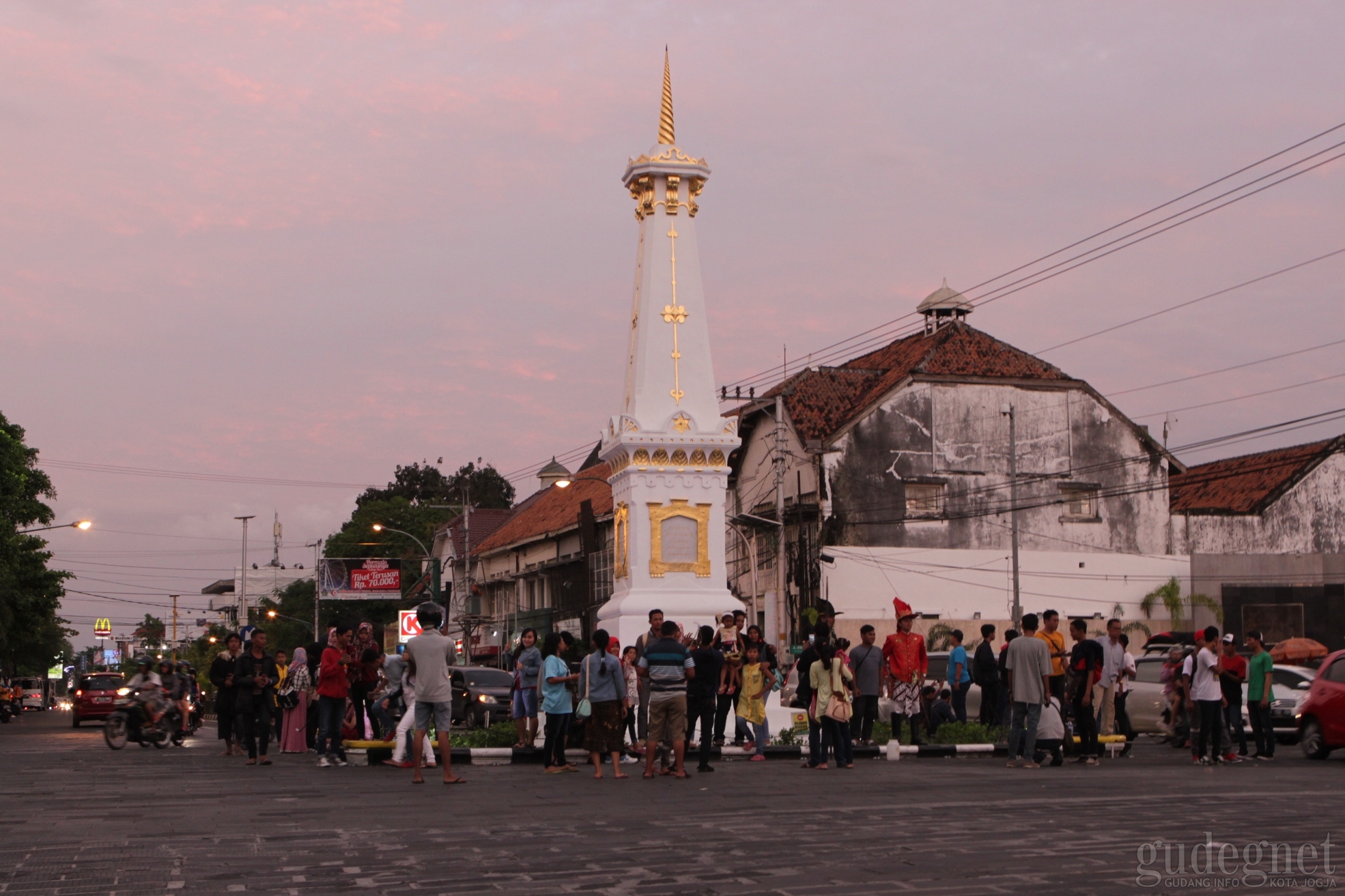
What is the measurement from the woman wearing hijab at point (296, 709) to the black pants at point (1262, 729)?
507 inches

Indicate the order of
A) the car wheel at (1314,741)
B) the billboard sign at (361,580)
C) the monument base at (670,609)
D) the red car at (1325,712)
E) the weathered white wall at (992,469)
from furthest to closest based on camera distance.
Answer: the billboard sign at (361,580)
the weathered white wall at (992,469)
the monument base at (670,609)
the car wheel at (1314,741)
the red car at (1325,712)

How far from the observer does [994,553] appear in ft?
157

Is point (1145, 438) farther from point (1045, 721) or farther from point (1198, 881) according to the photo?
point (1198, 881)

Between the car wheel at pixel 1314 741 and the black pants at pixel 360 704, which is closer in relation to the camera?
the car wheel at pixel 1314 741

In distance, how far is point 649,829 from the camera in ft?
34.2

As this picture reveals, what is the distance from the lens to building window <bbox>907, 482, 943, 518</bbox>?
4772 cm

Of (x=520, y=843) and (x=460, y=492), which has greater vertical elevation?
(x=460, y=492)

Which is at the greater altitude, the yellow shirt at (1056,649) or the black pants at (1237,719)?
the yellow shirt at (1056,649)

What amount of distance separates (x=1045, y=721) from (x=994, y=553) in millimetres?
31414

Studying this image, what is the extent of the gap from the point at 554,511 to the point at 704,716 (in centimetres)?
5153


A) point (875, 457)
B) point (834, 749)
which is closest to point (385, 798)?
point (834, 749)

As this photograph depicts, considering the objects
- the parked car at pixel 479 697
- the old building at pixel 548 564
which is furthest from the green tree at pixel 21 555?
the parked car at pixel 479 697

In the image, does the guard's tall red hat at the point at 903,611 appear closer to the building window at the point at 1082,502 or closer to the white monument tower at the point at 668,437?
the white monument tower at the point at 668,437

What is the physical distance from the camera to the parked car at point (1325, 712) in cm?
1861
